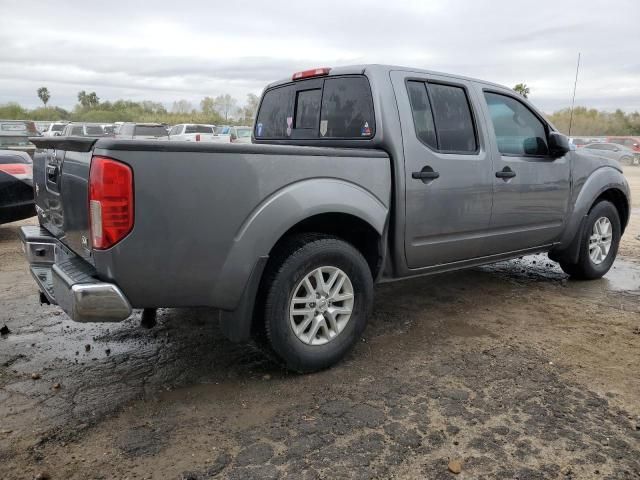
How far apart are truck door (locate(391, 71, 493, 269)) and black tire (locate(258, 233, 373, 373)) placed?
56 centimetres

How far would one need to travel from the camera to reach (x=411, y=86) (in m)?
3.92

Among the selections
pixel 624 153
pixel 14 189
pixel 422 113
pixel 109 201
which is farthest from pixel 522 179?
pixel 624 153

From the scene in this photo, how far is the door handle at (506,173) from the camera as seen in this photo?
4.33 m

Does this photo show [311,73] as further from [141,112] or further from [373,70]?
[141,112]

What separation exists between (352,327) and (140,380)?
4.48ft

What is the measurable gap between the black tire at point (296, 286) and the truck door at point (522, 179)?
59.9 inches

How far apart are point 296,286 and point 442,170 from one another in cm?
147

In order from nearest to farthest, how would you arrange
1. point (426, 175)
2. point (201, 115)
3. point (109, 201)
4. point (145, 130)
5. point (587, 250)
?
point (109, 201) → point (426, 175) → point (587, 250) → point (145, 130) → point (201, 115)

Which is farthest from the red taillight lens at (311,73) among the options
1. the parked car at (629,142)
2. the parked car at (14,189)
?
the parked car at (629,142)

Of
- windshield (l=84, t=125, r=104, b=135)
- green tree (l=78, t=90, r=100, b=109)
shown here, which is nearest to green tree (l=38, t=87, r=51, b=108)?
green tree (l=78, t=90, r=100, b=109)

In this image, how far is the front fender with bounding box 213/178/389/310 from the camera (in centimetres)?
294

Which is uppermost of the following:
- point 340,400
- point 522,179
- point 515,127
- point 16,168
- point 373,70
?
point 373,70

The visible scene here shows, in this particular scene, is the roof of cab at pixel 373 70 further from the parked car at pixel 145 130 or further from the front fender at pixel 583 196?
the parked car at pixel 145 130

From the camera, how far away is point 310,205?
3166mm
